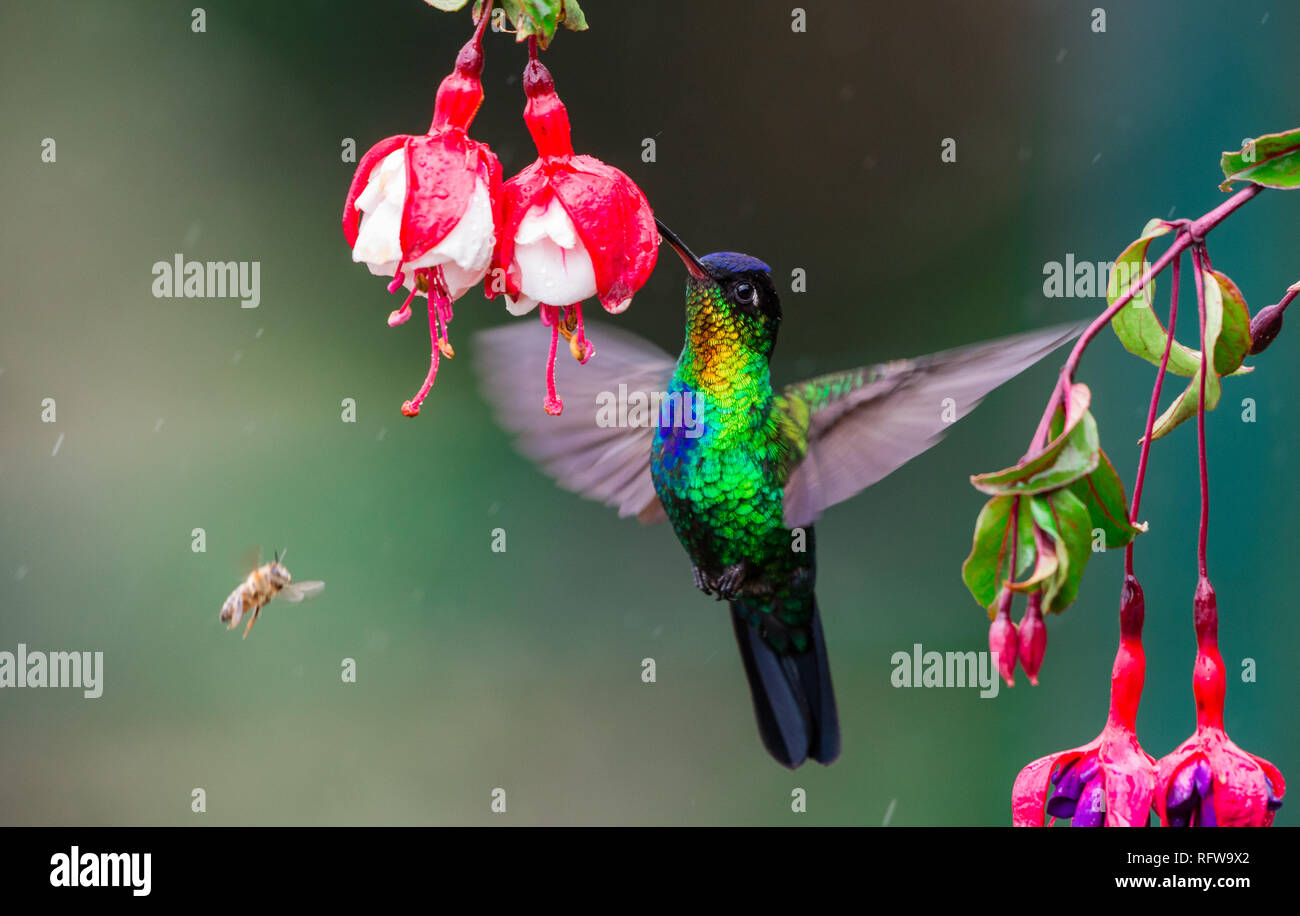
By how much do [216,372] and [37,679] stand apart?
69 cm

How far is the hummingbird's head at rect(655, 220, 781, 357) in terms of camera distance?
3.15 ft

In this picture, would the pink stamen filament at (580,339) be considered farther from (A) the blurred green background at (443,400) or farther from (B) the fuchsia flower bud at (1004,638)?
(A) the blurred green background at (443,400)

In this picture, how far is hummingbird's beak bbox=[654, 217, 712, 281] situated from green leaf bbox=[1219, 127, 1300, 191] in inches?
11.1

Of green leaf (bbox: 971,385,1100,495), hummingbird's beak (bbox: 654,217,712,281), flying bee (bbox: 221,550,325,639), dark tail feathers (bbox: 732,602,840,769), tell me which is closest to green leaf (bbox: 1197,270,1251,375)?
green leaf (bbox: 971,385,1100,495)

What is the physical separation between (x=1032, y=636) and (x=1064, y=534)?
5cm

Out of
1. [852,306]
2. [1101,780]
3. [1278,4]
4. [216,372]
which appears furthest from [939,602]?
[1101,780]

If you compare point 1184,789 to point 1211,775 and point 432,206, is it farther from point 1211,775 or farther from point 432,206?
point 432,206

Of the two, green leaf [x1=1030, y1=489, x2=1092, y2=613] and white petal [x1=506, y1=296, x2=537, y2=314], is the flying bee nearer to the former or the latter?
white petal [x1=506, y1=296, x2=537, y2=314]

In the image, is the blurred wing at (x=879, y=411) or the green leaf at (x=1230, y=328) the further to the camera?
the blurred wing at (x=879, y=411)

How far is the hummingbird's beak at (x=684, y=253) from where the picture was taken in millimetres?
661

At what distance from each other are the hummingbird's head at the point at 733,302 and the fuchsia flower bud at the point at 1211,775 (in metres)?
0.43

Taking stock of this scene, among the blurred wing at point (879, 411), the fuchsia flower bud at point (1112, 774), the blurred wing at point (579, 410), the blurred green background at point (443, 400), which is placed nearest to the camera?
the fuchsia flower bud at point (1112, 774)

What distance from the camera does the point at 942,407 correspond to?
816 mm

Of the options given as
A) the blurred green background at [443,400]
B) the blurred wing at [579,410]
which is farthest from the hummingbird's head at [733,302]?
the blurred green background at [443,400]
